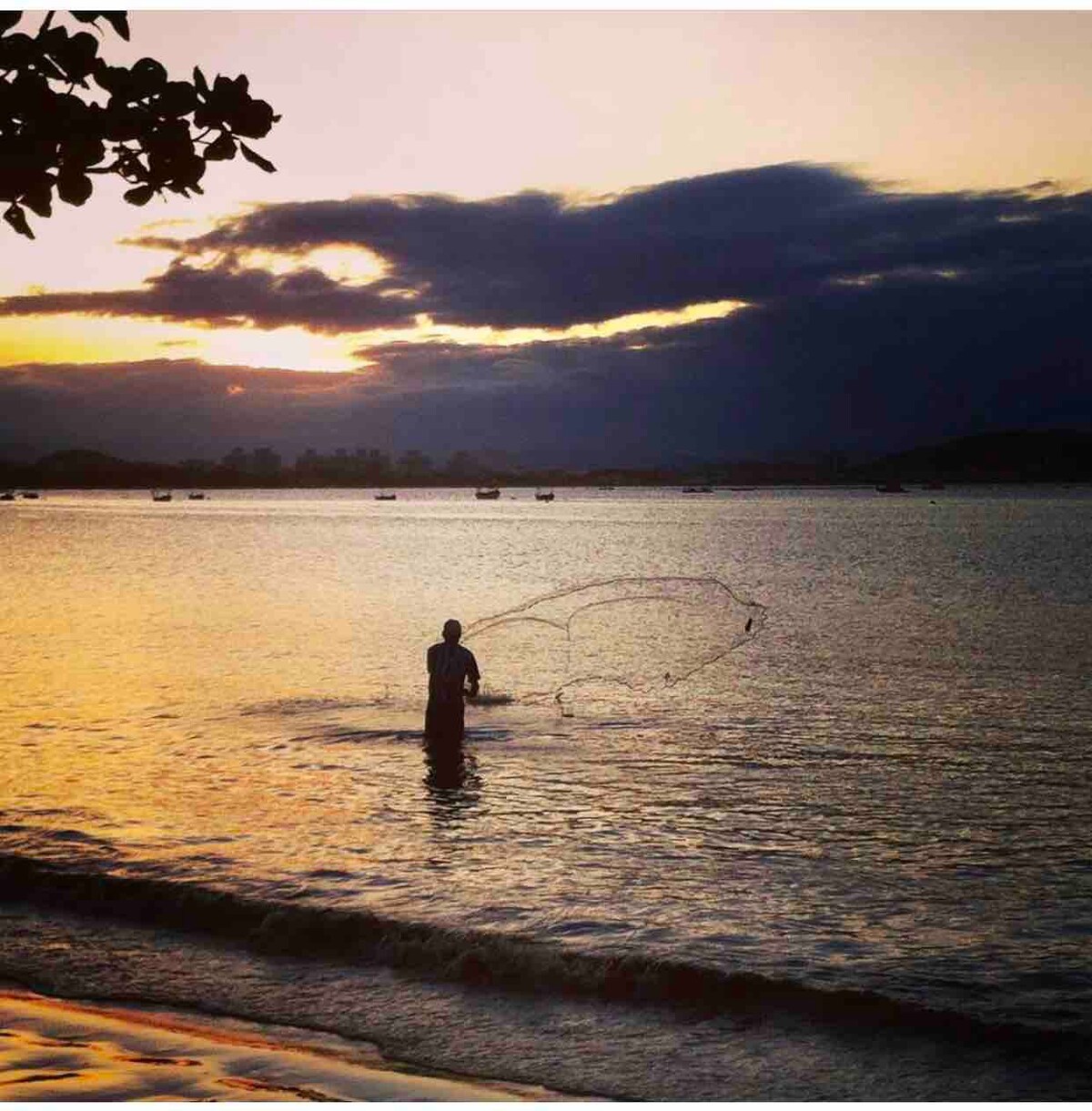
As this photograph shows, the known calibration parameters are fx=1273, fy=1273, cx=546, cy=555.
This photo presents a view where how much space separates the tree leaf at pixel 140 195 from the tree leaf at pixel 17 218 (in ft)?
1.38

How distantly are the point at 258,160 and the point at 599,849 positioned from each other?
11.1 meters

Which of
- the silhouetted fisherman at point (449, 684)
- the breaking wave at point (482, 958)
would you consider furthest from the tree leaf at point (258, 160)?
the silhouetted fisherman at point (449, 684)

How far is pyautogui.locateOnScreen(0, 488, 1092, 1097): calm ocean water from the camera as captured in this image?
32.8 ft

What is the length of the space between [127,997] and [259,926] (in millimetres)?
2153

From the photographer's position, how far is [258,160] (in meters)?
5.20

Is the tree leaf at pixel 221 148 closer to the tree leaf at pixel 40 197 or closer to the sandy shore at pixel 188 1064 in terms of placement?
the tree leaf at pixel 40 197

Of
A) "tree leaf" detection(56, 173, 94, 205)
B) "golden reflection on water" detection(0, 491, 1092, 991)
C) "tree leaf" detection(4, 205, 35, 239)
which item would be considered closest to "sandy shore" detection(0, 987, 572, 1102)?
"golden reflection on water" detection(0, 491, 1092, 991)

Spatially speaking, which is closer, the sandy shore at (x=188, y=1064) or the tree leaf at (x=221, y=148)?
the tree leaf at (x=221, y=148)

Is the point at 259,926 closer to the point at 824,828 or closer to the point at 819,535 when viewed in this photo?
the point at 824,828

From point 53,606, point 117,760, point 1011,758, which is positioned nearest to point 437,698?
point 117,760

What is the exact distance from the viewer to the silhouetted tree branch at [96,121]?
4.98 m

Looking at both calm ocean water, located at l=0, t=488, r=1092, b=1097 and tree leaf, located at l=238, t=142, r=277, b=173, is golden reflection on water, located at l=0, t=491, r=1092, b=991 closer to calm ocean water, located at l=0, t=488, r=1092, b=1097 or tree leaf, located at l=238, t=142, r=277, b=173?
calm ocean water, located at l=0, t=488, r=1092, b=1097

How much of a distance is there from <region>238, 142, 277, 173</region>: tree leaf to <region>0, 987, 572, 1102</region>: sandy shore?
5.65 meters

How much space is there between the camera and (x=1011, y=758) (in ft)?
A: 69.8
